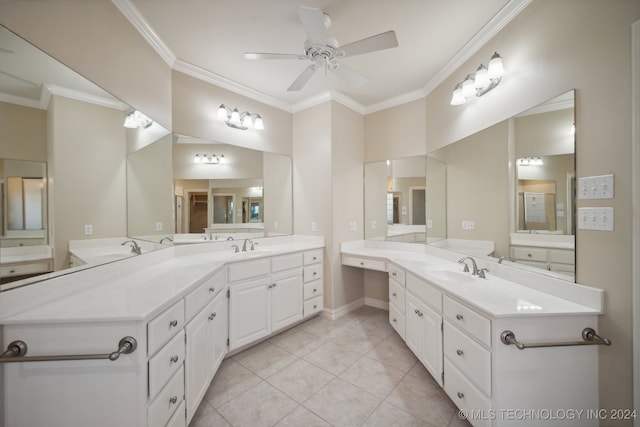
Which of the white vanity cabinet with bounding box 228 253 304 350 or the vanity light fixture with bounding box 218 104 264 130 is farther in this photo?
the vanity light fixture with bounding box 218 104 264 130

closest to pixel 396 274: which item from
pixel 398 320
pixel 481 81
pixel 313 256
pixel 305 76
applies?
pixel 398 320

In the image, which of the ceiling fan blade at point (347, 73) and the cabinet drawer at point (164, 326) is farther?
the ceiling fan blade at point (347, 73)

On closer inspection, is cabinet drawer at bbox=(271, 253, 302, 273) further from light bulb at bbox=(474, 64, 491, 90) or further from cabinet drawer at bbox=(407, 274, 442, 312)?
light bulb at bbox=(474, 64, 491, 90)

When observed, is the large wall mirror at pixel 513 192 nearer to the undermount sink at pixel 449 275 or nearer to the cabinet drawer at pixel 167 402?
the undermount sink at pixel 449 275

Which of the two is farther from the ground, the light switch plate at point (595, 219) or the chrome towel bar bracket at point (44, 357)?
the light switch plate at point (595, 219)

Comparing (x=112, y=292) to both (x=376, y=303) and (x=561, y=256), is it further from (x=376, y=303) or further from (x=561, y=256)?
(x=376, y=303)

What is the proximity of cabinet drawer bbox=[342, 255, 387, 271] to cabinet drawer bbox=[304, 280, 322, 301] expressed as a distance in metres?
0.43

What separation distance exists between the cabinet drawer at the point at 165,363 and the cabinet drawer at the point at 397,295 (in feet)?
6.12

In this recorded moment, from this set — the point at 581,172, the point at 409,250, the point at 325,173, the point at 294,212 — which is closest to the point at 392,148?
the point at 325,173

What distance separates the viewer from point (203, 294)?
1.68m

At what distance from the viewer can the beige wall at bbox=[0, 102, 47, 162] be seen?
→ 103cm

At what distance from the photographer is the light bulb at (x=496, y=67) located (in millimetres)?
1756

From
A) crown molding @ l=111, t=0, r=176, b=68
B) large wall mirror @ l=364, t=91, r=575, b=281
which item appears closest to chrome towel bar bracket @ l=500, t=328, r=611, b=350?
large wall mirror @ l=364, t=91, r=575, b=281

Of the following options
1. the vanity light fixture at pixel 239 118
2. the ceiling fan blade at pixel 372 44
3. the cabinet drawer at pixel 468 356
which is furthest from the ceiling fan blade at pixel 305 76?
the cabinet drawer at pixel 468 356
